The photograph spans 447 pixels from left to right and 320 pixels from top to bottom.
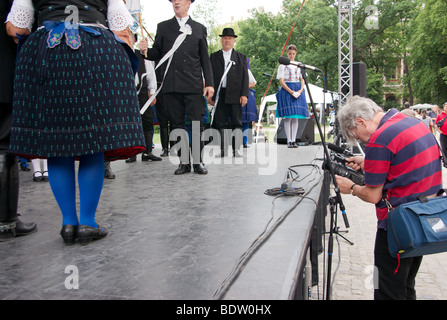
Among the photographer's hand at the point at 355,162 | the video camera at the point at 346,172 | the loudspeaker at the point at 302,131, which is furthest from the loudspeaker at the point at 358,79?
the video camera at the point at 346,172

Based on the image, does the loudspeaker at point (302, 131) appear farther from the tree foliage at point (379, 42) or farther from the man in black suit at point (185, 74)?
the tree foliage at point (379, 42)

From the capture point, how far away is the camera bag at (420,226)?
2.15 meters

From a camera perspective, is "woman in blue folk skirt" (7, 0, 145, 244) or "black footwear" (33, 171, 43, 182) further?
"black footwear" (33, 171, 43, 182)

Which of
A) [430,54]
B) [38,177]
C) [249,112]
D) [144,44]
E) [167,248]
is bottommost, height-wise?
[167,248]

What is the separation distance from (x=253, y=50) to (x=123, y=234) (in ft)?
134

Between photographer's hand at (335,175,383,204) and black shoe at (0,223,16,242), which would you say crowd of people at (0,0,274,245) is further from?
photographer's hand at (335,175,383,204)

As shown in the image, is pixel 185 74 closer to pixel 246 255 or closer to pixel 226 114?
pixel 226 114

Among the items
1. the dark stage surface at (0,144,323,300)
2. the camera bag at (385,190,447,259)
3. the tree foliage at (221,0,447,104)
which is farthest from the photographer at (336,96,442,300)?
the tree foliage at (221,0,447,104)

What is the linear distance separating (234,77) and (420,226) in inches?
184

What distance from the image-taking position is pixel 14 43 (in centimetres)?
226

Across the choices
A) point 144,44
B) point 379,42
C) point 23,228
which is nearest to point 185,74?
point 144,44

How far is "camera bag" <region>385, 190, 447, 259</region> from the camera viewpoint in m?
2.15

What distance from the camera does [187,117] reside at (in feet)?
14.8

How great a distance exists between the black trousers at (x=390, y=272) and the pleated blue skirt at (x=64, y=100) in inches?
69.7
